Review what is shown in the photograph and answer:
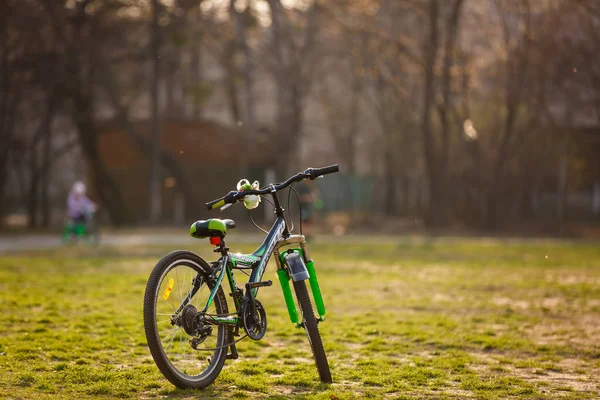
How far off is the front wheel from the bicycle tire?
0.51m

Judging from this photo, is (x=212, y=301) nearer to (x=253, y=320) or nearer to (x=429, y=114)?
(x=253, y=320)

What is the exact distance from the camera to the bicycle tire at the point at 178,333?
5930mm

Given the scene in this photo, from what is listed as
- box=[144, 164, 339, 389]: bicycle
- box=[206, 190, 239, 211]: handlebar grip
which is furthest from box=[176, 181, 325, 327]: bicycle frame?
box=[206, 190, 239, 211]: handlebar grip

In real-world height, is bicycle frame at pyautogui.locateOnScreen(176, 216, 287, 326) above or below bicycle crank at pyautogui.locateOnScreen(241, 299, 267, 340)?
above

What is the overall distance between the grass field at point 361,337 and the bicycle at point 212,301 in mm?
210

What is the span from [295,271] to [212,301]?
0.61 m

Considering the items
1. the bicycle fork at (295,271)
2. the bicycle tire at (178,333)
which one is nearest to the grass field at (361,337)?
the bicycle tire at (178,333)

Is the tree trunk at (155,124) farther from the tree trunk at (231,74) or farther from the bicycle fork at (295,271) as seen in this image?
the bicycle fork at (295,271)

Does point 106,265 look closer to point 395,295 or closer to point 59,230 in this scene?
point 395,295

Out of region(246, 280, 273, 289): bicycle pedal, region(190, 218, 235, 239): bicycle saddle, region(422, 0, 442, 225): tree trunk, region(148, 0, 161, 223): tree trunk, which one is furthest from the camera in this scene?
region(148, 0, 161, 223): tree trunk

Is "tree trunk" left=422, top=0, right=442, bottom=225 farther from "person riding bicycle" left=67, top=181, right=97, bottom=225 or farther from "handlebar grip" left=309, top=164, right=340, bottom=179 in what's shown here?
"handlebar grip" left=309, top=164, right=340, bottom=179

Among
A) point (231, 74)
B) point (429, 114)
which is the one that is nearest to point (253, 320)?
point (429, 114)

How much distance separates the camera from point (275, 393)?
6352 millimetres

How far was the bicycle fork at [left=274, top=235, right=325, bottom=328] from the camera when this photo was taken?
6742mm
